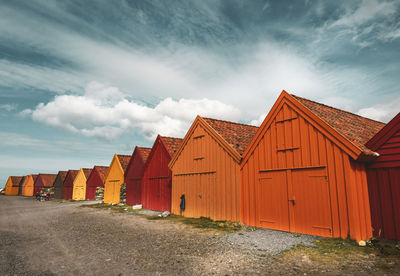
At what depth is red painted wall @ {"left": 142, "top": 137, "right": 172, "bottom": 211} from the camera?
2028 cm

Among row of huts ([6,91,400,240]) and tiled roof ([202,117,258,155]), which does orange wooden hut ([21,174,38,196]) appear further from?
tiled roof ([202,117,258,155])

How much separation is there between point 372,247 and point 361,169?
2.71 m

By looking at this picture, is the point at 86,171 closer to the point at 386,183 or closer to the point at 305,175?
the point at 305,175

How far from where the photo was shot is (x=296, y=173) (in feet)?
34.2

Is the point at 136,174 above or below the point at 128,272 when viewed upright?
above

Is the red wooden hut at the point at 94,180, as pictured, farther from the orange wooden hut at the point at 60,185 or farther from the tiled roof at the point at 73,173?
the orange wooden hut at the point at 60,185

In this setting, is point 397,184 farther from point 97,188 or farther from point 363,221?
point 97,188

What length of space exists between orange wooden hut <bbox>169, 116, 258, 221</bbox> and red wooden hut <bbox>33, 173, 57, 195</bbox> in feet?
186

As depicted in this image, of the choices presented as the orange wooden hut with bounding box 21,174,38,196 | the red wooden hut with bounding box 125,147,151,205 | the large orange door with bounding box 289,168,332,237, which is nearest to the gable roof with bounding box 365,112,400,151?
the large orange door with bounding box 289,168,332,237

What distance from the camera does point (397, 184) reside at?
852 cm

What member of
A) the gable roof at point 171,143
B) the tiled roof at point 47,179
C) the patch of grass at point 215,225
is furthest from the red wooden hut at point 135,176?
the tiled roof at point 47,179

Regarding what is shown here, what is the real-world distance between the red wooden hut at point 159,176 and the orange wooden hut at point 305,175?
904 centimetres

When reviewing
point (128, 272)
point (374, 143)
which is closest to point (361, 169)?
point (374, 143)

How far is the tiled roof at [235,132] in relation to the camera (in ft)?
46.5
